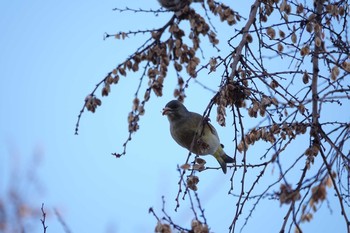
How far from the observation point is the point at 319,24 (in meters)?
4.02

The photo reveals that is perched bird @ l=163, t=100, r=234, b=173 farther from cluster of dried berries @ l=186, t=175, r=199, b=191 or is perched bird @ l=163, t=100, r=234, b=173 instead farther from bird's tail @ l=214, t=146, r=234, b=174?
cluster of dried berries @ l=186, t=175, r=199, b=191

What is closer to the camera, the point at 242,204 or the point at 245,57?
the point at 242,204

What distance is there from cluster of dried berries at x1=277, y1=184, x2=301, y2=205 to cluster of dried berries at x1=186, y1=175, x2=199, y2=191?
0.53 metres

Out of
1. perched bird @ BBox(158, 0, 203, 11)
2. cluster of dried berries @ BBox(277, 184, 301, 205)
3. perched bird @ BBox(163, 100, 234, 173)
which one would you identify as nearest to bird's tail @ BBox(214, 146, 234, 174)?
perched bird @ BBox(163, 100, 234, 173)

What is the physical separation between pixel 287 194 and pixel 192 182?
61cm

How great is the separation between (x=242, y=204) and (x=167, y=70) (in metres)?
1.45

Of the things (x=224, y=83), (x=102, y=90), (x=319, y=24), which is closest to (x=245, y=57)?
(x=224, y=83)

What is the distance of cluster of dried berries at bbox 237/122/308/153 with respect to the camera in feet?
12.3

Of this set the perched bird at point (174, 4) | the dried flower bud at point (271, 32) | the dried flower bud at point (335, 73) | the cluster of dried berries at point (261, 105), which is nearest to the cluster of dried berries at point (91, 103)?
the perched bird at point (174, 4)

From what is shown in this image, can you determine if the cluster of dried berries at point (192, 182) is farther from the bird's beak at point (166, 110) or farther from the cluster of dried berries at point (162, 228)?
the bird's beak at point (166, 110)

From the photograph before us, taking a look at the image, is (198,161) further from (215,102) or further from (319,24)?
(319,24)

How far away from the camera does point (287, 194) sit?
3043mm

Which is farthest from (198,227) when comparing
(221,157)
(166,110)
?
(221,157)

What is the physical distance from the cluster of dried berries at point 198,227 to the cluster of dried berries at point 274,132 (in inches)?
29.6
